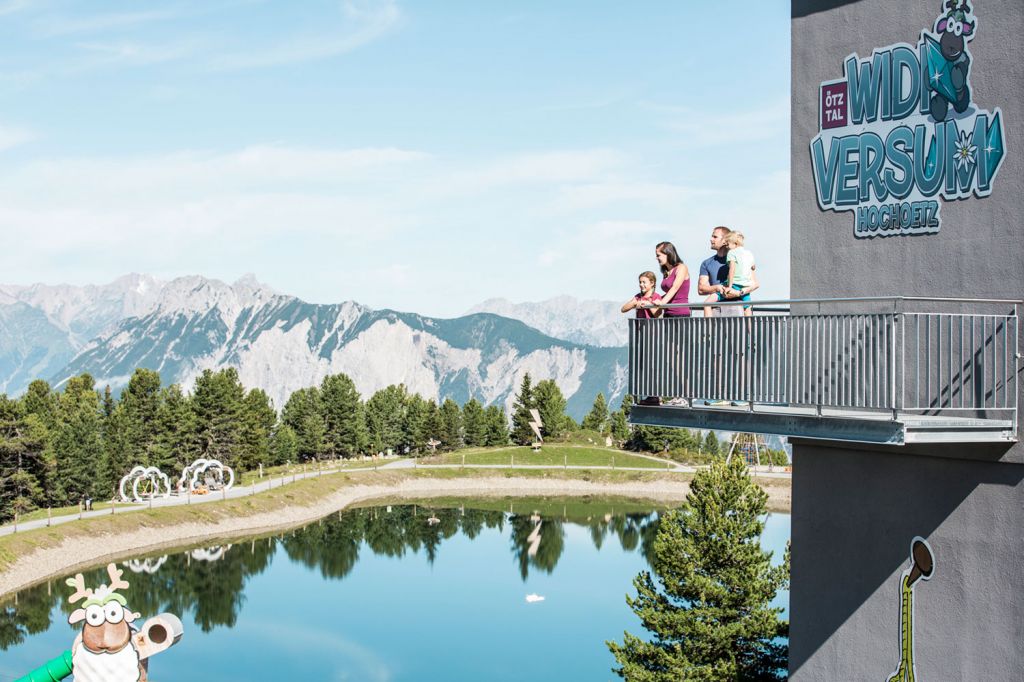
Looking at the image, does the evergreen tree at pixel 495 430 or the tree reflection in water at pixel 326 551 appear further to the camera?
the evergreen tree at pixel 495 430

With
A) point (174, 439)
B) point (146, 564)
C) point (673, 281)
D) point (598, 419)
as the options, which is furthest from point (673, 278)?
point (598, 419)

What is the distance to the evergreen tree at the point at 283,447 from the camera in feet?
349

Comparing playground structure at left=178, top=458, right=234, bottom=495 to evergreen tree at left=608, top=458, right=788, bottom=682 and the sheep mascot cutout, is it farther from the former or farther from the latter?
the sheep mascot cutout

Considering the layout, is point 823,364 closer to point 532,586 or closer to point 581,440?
point 532,586

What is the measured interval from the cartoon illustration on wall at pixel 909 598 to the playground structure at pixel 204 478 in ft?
234

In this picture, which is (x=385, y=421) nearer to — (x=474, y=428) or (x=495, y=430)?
(x=474, y=428)

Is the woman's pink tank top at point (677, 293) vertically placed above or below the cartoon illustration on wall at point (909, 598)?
above

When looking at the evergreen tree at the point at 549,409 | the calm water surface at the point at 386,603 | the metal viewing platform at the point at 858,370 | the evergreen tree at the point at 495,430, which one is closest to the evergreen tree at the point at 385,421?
the evergreen tree at the point at 495,430

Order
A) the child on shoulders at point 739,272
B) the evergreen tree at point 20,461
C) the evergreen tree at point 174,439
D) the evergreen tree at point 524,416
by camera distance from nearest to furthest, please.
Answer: the child on shoulders at point 739,272, the evergreen tree at point 20,461, the evergreen tree at point 174,439, the evergreen tree at point 524,416

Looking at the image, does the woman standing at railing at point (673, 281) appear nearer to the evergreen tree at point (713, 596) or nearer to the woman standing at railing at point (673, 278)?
the woman standing at railing at point (673, 278)

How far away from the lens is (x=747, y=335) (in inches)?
418

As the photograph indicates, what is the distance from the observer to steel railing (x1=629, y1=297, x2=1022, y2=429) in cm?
899

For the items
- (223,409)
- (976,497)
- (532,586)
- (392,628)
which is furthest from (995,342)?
(223,409)

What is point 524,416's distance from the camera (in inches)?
4532
